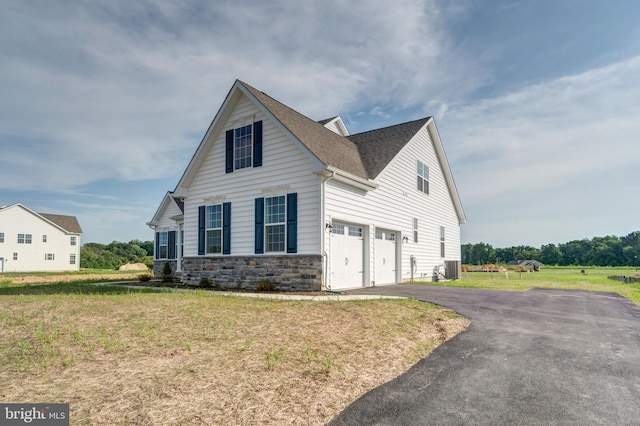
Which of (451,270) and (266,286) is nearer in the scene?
(266,286)

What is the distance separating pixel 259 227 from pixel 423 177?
10128mm

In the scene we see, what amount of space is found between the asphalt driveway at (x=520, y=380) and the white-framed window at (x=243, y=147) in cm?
1000

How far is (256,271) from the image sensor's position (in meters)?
13.4

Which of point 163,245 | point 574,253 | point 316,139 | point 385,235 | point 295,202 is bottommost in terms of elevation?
point 574,253

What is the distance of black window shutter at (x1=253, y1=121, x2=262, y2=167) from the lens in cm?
1391

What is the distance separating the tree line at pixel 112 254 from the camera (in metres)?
58.2

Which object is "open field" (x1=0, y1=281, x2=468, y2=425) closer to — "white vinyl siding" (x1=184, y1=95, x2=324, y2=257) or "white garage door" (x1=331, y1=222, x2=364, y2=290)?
"white garage door" (x1=331, y1=222, x2=364, y2=290)

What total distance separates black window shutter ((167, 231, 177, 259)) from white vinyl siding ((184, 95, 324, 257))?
8181 mm

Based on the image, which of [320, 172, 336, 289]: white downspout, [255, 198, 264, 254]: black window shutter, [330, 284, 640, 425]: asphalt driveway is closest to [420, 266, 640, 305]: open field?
[320, 172, 336, 289]: white downspout

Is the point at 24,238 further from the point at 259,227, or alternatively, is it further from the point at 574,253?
the point at 574,253

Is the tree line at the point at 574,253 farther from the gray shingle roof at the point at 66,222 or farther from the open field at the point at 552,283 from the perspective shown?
the gray shingle roof at the point at 66,222

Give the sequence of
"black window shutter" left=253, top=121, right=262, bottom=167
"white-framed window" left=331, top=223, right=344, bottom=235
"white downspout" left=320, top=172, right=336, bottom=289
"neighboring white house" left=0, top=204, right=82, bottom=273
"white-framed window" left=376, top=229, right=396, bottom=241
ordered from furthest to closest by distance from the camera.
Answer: "neighboring white house" left=0, top=204, right=82, bottom=273 < "white-framed window" left=376, top=229, right=396, bottom=241 < "black window shutter" left=253, top=121, right=262, bottom=167 < "white-framed window" left=331, top=223, right=344, bottom=235 < "white downspout" left=320, top=172, right=336, bottom=289
